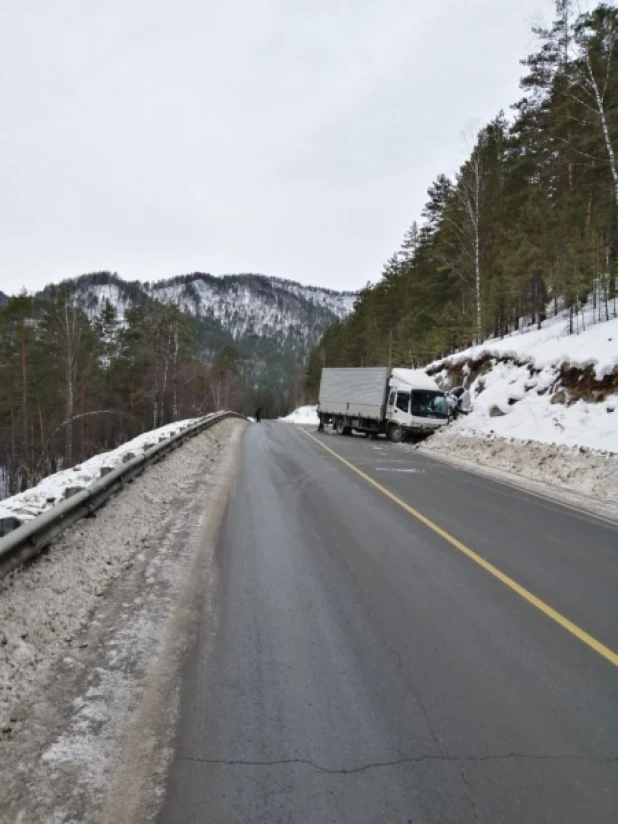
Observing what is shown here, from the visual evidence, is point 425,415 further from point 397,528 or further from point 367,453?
point 397,528

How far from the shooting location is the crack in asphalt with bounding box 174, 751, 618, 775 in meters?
2.59

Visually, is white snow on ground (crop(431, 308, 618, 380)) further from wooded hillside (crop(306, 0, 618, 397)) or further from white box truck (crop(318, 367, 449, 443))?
white box truck (crop(318, 367, 449, 443))

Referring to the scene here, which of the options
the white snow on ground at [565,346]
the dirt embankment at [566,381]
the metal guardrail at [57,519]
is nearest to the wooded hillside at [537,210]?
the white snow on ground at [565,346]

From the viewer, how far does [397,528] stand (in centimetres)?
738

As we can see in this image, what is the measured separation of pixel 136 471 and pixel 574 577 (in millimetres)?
7065

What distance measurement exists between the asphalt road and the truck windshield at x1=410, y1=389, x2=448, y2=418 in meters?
16.1

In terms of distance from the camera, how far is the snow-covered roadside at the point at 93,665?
7.87 feet

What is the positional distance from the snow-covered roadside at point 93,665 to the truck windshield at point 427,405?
17632 mm

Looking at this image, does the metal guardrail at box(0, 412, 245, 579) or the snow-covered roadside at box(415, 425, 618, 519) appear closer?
the metal guardrail at box(0, 412, 245, 579)

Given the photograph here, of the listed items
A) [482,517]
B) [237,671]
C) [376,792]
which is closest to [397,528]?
[482,517]

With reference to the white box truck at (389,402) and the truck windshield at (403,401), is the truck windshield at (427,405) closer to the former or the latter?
the white box truck at (389,402)

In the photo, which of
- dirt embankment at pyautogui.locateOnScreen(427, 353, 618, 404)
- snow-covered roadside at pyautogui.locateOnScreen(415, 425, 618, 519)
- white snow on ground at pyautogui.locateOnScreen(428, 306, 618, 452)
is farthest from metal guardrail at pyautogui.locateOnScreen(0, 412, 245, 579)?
dirt embankment at pyautogui.locateOnScreen(427, 353, 618, 404)

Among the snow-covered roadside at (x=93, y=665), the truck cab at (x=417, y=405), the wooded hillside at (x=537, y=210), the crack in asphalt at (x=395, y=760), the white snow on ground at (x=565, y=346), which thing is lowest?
the crack in asphalt at (x=395, y=760)

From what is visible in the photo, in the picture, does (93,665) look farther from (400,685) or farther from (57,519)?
(57,519)
